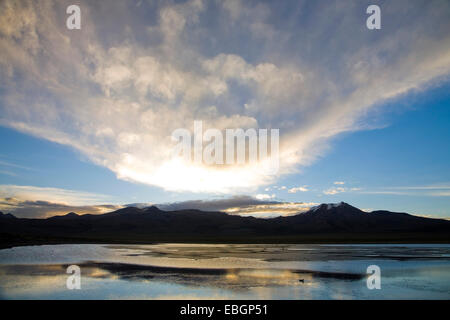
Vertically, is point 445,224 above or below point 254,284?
below
